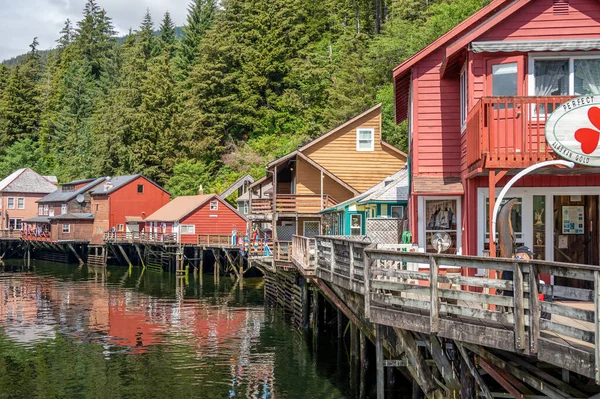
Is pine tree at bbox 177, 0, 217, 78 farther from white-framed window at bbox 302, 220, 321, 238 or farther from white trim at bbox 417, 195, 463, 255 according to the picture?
white trim at bbox 417, 195, 463, 255

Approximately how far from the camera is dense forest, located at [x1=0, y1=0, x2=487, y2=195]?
A: 2394 inches

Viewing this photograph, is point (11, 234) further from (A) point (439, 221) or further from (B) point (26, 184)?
(A) point (439, 221)

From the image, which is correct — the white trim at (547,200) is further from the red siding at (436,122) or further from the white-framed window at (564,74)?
the red siding at (436,122)

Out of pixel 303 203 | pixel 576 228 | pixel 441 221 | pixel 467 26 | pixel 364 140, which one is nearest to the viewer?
pixel 576 228

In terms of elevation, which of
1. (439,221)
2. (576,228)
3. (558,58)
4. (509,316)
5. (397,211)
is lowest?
(509,316)

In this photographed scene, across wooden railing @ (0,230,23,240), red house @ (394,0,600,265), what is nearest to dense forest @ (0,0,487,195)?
wooden railing @ (0,230,23,240)

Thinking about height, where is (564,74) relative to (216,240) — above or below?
above

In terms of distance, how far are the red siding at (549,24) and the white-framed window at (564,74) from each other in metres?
0.87

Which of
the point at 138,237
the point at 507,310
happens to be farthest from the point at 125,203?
the point at 507,310

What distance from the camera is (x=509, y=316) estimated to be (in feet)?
30.7

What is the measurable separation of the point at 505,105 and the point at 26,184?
82.4 m

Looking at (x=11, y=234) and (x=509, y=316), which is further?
(x=11, y=234)

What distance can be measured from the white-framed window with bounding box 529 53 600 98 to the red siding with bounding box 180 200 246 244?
4636 cm

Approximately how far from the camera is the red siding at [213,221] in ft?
194
